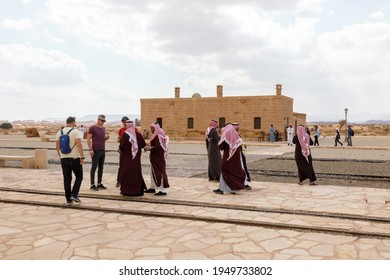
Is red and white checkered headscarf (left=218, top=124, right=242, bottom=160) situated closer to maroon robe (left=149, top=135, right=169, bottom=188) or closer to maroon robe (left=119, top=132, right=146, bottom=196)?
maroon robe (left=149, top=135, right=169, bottom=188)

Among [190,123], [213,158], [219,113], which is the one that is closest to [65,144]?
[213,158]

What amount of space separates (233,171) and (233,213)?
70.5 inches

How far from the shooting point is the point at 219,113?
32.3 m

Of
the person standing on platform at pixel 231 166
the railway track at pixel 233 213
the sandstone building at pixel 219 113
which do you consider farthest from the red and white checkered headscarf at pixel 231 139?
the sandstone building at pixel 219 113

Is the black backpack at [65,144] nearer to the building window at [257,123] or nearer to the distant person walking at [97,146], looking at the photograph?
the distant person walking at [97,146]

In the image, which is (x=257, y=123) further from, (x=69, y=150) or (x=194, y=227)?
(x=194, y=227)

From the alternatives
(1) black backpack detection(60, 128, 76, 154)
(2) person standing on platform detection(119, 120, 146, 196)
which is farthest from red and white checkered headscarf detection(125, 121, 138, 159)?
(1) black backpack detection(60, 128, 76, 154)

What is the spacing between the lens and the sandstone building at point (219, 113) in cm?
3062

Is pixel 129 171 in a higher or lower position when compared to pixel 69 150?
lower

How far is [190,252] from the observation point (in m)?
4.25

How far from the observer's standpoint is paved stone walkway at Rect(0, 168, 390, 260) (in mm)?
4242

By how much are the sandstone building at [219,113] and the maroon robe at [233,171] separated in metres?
23.3
